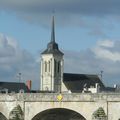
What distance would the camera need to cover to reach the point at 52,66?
595 ft

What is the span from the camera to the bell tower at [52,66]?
178m

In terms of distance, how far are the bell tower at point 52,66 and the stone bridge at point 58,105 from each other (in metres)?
94.0

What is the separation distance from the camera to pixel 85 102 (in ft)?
245

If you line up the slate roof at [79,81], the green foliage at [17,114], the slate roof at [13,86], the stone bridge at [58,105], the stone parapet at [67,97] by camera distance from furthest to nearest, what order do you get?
1. the slate roof at [79,81]
2. the slate roof at [13,86]
3. the green foliage at [17,114]
4. the stone parapet at [67,97]
5. the stone bridge at [58,105]

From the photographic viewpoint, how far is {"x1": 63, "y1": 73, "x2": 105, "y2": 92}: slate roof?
533 feet

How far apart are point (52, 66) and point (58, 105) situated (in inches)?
4120

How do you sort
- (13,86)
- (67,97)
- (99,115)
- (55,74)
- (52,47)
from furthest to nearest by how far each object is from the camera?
(55,74), (52,47), (13,86), (67,97), (99,115)

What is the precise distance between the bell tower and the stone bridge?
94039 mm

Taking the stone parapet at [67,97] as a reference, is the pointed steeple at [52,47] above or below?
above

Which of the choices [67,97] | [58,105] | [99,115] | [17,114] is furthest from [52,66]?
[99,115]

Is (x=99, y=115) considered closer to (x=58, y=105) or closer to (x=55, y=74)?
(x=58, y=105)

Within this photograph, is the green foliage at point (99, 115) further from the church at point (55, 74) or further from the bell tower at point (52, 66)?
the bell tower at point (52, 66)

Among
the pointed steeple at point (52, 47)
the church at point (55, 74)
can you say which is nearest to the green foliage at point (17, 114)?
the church at point (55, 74)

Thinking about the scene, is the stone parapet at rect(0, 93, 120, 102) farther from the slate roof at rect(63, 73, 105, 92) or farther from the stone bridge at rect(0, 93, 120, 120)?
the slate roof at rect(63, 73, 105, 92)
